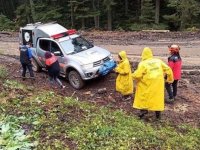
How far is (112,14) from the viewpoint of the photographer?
43875 millimetres

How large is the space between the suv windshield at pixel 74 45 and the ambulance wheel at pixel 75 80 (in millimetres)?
912

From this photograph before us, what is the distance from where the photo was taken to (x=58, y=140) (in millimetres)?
8047

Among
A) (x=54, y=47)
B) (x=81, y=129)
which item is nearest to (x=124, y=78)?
(x=54, y=47)

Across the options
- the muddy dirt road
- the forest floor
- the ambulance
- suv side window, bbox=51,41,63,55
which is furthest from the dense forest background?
the forest floor

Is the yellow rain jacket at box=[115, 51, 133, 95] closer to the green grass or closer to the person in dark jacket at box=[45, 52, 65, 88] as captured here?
the green grass

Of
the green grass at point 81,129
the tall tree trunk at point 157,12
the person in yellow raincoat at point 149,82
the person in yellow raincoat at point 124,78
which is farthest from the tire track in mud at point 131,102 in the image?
the tall tree trunk at point 157,12

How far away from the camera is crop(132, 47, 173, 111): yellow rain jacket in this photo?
10.2m

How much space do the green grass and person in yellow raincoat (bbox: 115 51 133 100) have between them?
2.25 metres

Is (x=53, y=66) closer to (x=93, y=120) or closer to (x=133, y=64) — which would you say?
(x=133, y=64)

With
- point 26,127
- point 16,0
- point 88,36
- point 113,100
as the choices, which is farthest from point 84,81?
point 16,0

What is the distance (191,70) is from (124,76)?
3.99 metres

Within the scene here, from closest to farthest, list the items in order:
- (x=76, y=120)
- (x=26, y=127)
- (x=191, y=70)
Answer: (x=26, y=127)
(x=76, y=120)
(x=191, y=70)

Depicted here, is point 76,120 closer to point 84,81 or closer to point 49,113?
point 49,113

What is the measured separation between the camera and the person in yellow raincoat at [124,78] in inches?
494
